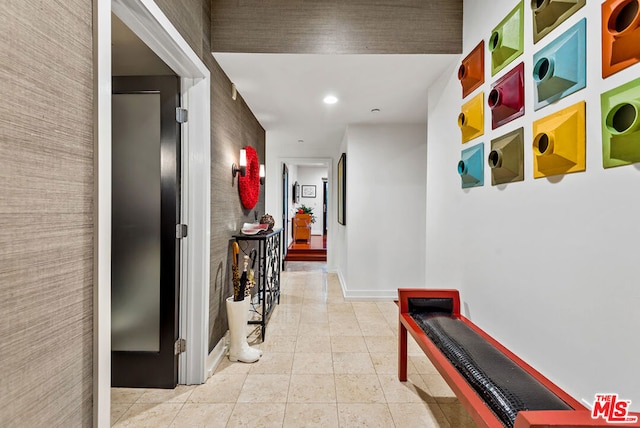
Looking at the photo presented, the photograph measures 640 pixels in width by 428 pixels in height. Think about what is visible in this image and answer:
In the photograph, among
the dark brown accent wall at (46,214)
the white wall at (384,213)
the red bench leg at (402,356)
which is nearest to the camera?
the dark brown accent wall at (46,214)

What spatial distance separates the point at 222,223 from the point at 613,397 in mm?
2287

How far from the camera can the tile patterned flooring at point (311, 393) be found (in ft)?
5.76

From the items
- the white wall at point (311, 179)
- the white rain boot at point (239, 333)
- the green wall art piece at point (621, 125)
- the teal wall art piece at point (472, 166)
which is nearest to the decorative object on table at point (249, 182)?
the white rain boot at point (239, 333)

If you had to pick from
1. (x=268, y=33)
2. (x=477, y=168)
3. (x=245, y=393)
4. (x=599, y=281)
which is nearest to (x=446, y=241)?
(x=477, y=168)

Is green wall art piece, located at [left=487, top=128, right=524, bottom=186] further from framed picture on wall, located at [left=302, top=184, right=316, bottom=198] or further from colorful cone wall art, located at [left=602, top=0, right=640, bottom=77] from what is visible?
framed picture on wall, located at [left=302, top=184, right=316, bottom=198]

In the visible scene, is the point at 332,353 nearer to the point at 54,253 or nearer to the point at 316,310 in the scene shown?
the point at 316,310

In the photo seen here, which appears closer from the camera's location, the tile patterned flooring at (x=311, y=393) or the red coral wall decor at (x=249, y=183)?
the tile patterned flooring at (x=311, y=393)

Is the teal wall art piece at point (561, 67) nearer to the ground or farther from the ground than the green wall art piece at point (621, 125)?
farther from the ground

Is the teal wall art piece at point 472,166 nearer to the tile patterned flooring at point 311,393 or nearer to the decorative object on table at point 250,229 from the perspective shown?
the tile patterned flooring at point 311,393

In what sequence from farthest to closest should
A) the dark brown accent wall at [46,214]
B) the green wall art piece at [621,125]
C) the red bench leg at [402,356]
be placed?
1. the red bench leg at [402,356]
2. the green wall art piece at [621,125]
3. the dark brown accent wall at [46,214]

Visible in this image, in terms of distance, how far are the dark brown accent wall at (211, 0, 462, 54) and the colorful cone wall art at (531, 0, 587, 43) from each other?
90 cm

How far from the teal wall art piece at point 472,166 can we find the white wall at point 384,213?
6.67 feet

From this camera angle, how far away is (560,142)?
117 cm

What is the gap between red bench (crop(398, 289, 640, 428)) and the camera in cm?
82
